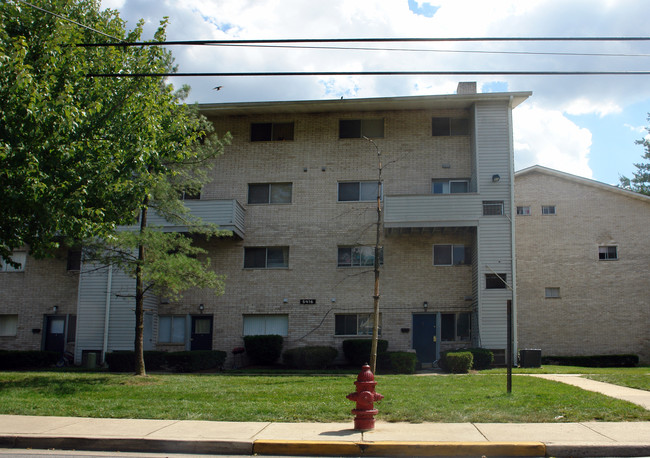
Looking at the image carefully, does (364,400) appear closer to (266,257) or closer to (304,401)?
(304,401)

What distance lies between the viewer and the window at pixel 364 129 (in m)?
27.0

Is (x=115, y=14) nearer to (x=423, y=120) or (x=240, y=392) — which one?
(x=240, y=392)

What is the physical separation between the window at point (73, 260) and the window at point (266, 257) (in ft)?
24.6

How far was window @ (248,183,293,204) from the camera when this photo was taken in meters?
26.9

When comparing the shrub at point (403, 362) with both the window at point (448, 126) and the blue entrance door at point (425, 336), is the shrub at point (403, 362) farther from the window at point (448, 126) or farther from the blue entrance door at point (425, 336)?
the window at point (448, 126)

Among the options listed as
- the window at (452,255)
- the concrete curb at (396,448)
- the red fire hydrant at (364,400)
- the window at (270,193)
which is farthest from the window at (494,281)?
the concrete curb at (396,448)

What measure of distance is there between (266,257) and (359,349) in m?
5.67

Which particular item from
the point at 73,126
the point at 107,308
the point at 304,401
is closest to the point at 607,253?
the point at 304,401

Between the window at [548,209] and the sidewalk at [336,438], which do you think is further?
the window at [548,209]

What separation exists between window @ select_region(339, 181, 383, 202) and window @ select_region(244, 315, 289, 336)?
5.63 meters

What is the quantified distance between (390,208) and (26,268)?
16181 millimetres

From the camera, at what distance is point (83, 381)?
1655cm

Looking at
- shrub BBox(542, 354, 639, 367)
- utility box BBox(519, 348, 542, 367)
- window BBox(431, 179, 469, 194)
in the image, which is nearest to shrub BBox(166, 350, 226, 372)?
window BBox(431, 179, 469, 194)

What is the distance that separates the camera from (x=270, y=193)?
88.3 ft
